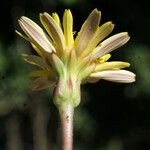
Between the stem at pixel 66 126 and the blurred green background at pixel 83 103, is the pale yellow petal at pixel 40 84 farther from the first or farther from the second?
the blurred green background at pixel 83 103

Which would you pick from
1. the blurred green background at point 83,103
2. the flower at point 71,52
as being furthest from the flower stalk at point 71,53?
the blurred green background at point 83,103

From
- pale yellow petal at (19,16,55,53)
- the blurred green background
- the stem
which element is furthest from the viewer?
the blurred green background

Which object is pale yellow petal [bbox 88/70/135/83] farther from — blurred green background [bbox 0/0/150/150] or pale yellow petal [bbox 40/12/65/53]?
blurred green background [bbox 0/0/150/150]

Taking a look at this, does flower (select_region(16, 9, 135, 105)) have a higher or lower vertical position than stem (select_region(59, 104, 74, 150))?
higher

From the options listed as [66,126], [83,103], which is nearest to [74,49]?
[66,126]

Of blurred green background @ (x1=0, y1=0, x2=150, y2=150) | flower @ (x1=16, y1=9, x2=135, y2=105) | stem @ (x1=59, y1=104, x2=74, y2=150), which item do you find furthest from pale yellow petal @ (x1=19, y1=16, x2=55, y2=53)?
blurred green background @ (x1=0, y1=0, x2=150, y2=150)

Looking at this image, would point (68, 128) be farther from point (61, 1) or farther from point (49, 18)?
point (61, 1)

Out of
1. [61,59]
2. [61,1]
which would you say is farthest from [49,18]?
[61,1]
